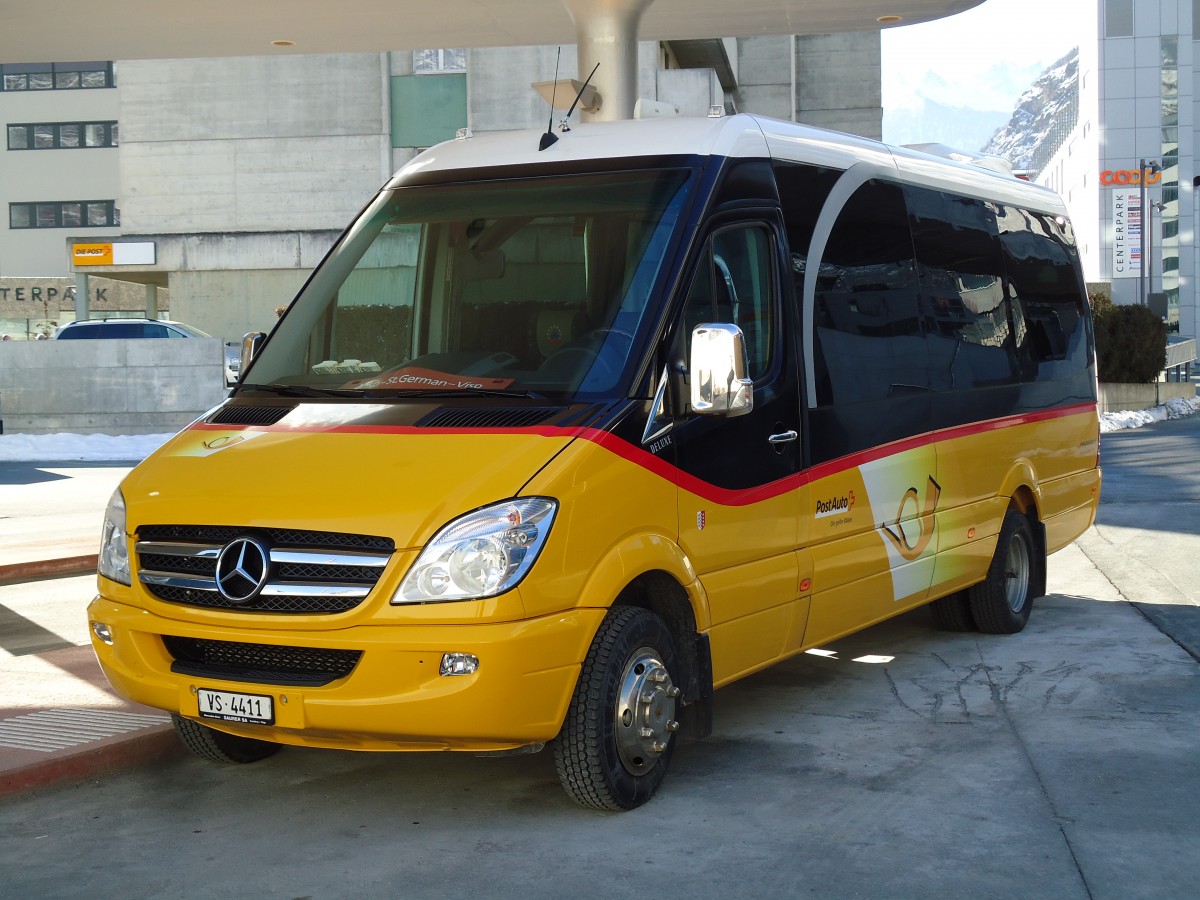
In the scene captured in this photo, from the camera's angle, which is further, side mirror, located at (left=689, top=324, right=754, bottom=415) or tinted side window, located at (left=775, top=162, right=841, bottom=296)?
tinted side window, located at (left=775, top=162, right=841, bottom=296)

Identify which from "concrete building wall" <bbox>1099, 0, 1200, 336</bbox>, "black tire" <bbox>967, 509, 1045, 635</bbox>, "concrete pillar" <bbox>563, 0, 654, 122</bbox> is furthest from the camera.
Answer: "concrete building wall" <bbox>1099, 0, 1200, 336</bbox>

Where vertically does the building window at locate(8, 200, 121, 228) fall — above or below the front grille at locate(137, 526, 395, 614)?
above

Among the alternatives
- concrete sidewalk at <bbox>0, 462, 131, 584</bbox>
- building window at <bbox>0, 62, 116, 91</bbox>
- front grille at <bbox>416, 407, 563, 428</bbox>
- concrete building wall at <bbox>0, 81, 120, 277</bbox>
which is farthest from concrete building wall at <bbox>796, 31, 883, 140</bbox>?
front grille at <bbox>416, 407, 563, 428</bbox>

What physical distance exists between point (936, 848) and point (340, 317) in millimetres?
3315

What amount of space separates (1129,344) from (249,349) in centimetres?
2736

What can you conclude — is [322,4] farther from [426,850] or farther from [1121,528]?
[426,850]

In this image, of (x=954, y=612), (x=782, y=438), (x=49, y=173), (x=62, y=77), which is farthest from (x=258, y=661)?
(x=49, y=173)

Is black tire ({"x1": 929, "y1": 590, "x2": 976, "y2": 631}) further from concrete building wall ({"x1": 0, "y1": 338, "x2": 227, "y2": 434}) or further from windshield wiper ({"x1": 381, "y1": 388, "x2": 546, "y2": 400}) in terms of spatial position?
concrete building wall ({"x1": 0, "y1": 338, "x2": 227, "y2": 434})

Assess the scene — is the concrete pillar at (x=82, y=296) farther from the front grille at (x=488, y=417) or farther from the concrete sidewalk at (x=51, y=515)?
the front grille at (x=488, y=417)

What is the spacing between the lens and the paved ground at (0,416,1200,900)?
5137 millimetres

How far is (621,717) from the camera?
18.9 feet

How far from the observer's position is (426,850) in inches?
216

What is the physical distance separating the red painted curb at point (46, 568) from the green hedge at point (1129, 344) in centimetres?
2310

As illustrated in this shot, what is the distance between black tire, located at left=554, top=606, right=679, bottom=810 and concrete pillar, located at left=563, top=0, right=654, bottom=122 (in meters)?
8.60
